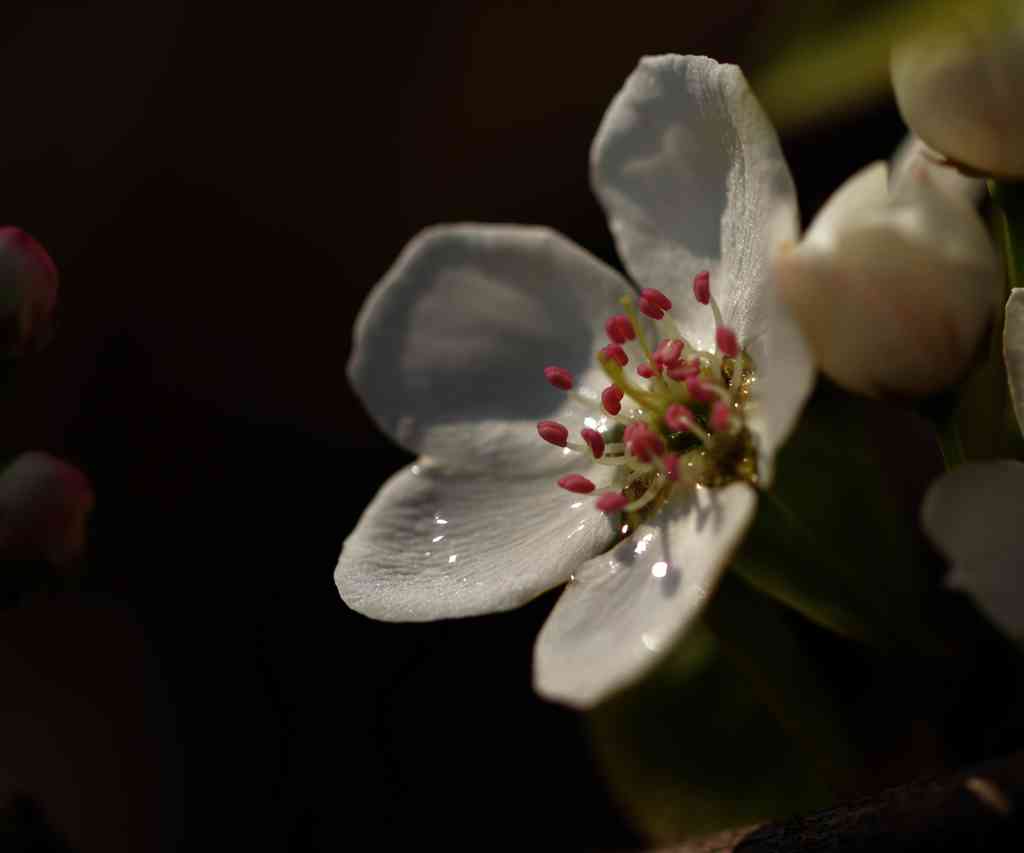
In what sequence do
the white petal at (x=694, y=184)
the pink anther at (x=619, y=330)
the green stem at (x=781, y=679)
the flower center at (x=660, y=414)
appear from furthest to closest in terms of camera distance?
1. the green stem at (x=781, y=679)
2. the pink anther at (x=619, y=330)
3. the flower center at (x=660, y=414)
4. the white petal at (x=694, y=184)

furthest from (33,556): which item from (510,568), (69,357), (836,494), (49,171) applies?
(49,171)

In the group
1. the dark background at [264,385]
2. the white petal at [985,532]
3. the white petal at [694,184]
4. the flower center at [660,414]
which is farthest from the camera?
the dark background at [264,385]

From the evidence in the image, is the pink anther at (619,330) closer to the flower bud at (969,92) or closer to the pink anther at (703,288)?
the pink anther at (703,288)

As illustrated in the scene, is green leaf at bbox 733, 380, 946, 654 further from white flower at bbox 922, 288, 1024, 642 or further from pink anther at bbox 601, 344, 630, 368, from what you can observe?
white flower at bbox 922, 288, 1024, 642

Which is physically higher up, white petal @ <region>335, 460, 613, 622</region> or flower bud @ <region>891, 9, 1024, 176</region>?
flower bud @ <region>891, 9, 1024, 176</region>

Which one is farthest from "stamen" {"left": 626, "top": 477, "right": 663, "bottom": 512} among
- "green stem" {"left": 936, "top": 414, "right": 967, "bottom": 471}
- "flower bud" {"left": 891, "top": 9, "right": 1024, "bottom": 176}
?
"flower bud" {"left": 891, "top": 9, "right": 1024, "bottom": 176}

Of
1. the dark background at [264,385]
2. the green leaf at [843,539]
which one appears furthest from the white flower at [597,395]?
the dark background at [264,385]
